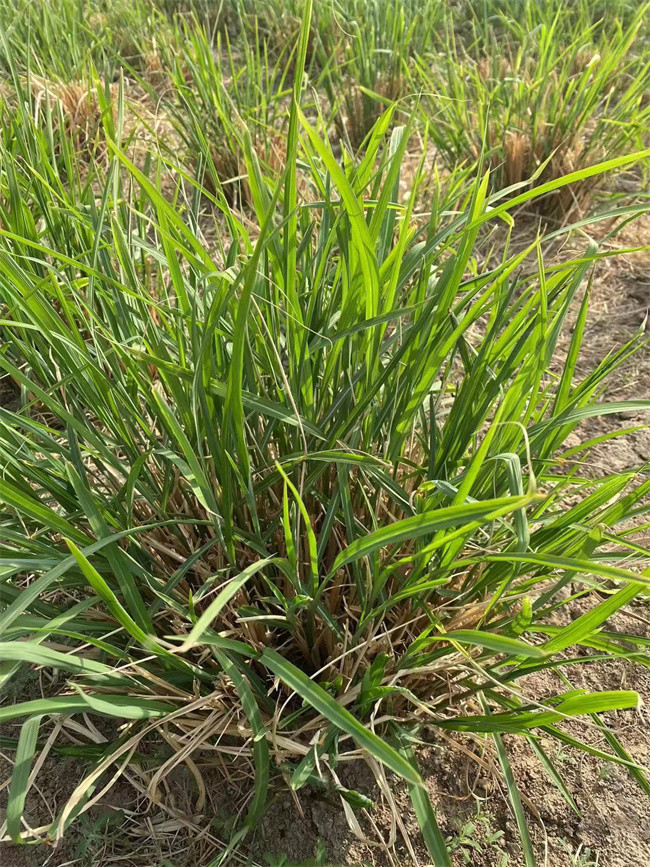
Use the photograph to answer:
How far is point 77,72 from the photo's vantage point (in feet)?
7.06

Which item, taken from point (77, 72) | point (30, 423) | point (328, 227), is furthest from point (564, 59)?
point (30, 423)

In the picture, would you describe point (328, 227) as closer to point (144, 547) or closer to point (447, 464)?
point (447, 464)

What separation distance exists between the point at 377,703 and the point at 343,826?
205mm

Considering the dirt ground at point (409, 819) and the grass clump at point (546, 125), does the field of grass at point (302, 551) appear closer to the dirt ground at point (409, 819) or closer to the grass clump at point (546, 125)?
the dirt ground at point (409, 819)

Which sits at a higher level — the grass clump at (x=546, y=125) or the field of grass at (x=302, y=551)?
the grass clump at (x=546, y=125)

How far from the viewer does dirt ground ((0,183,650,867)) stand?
914 mm

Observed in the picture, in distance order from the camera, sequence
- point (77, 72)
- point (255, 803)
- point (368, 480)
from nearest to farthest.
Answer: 1. point (255, 803)
2. point (368, 480)
3. point (77, 72)

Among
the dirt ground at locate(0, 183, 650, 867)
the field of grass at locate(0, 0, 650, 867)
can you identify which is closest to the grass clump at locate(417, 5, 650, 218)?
the field of grass at locate(0, 0, 650, 867)

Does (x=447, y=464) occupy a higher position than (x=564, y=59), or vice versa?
(x=564, y=59)

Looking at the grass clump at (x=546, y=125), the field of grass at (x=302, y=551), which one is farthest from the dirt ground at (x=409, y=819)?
the grass clump at (x=546, y=125)

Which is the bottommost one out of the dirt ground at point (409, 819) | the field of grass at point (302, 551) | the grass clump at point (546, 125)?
the dirt ground at point (409, 819)

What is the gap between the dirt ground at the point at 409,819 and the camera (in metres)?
0.91

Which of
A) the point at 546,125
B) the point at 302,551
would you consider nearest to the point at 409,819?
the point at 302,551

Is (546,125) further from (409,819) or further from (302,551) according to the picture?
(409,819)
